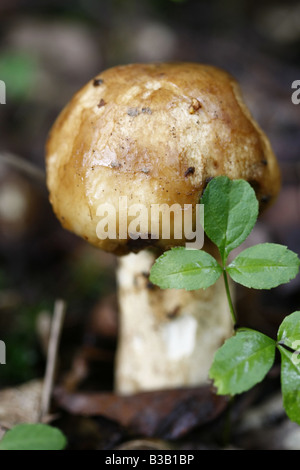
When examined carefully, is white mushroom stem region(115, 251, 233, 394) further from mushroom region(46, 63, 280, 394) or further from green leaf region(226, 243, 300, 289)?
green leaf region(226, 243, 300, 289)

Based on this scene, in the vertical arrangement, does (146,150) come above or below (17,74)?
below

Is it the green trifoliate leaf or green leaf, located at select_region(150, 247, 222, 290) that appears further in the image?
green leaf, located at select_region(150, 247, 222, 290)

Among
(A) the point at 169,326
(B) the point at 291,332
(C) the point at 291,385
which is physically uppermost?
(B) the point at 291,332
